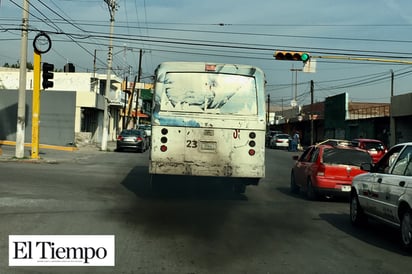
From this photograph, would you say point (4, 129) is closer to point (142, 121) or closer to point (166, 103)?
point (166, 103)

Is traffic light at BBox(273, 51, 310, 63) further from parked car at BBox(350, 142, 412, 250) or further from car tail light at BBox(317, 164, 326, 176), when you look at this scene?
parked car at BBox(350, 142, 412, 250)

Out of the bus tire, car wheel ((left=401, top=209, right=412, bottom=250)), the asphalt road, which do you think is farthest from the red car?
car wheel ((left=401, top=209, right=412, bottom=250))

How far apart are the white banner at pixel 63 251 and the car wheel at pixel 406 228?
169 inches

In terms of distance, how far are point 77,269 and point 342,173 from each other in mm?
8925

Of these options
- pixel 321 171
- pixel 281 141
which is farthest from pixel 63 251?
pixel 281 141

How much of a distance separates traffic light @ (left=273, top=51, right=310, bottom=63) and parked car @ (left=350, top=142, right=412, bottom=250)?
47.2 ft

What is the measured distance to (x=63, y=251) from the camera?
237 inches

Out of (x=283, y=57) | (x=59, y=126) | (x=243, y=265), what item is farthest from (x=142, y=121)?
(x=243, y=265)

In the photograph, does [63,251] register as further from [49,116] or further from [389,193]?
[49,116]

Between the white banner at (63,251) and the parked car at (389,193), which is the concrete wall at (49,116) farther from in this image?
the white banner at (63,251)

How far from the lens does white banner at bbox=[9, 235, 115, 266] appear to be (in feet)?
19.6

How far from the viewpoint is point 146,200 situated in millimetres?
11969

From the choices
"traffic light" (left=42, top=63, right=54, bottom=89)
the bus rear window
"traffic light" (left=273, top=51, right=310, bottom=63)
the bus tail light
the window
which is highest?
"traffic light" (left=273, top=51, right=310, bottom=63)

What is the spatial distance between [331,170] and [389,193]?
17.1 feet
